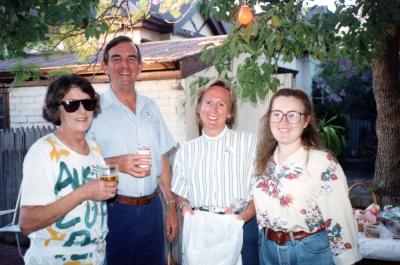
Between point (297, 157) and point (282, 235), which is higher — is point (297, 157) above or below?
above

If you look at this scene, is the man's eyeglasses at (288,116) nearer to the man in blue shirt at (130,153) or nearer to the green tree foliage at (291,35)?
the man in blue shirt at (130,153)

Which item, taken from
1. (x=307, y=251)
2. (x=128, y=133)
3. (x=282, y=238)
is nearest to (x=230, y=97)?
(x=128, y=133)

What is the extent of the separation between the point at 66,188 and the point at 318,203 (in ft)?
4.78

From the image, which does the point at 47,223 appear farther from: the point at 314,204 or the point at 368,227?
the point at 368,227

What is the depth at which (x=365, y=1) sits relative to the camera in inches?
160

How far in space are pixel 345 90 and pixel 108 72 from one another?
12.6 metres

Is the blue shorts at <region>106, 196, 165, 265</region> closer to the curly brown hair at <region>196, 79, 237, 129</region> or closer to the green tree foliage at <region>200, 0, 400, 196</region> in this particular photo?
the curly brown hair at <region>196, 79, 237, 129</region>

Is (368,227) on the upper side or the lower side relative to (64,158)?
lower

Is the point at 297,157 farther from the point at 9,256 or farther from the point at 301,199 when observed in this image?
the point at 9,256

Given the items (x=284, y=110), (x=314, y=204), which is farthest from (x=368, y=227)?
(x=284, y=110)

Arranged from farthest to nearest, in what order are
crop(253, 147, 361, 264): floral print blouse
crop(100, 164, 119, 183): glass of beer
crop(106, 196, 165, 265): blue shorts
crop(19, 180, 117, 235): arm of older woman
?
crop(106, 196, 165, 265): blue shorts, crop(253, 147, 361, 264): floral print blouse, crop(100, 164, 119, 183): glass of beer, crop(19, 180, 117, 235): arm of older woman

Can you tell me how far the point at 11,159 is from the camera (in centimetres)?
634

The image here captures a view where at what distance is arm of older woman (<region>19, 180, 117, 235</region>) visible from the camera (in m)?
1.97

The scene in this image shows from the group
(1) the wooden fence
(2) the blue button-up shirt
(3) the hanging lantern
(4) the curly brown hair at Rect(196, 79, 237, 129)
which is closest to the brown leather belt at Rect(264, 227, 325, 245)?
(4) the curly brown hair at Rect(196, 79, 237, 129)
